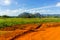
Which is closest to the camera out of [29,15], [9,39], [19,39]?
[9,39]

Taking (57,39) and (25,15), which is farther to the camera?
(25,15)

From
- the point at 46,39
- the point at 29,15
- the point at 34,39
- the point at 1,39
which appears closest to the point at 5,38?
the point at 1,39

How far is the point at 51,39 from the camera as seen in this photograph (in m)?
Result: 11.6

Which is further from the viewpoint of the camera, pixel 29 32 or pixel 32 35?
pixel 29 32

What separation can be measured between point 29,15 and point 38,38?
32.6m

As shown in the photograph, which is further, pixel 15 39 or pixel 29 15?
pixel 29 15

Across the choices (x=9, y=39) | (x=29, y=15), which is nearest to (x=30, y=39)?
(x=9, y=39)

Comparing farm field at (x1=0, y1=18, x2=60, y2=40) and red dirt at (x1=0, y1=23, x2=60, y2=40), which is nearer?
red dirt at (x1=0, y1=23, x2=60, y2=40)

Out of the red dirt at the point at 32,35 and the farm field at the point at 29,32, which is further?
the farm field at the point at 29,32

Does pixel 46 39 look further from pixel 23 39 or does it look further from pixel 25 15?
pixel 25 15

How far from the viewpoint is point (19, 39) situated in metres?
11.5

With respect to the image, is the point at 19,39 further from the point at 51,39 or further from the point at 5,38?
the point at 51,39

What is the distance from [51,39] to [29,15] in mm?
32778

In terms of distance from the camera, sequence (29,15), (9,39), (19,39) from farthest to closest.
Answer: (29,15) < (19,39) < (9,39)
